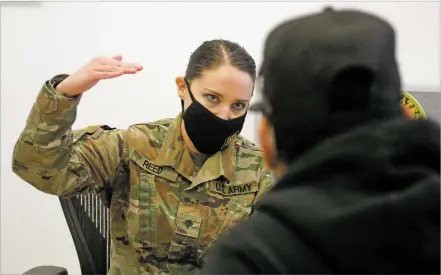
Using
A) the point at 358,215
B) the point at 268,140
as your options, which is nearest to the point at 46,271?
the point at 268,140

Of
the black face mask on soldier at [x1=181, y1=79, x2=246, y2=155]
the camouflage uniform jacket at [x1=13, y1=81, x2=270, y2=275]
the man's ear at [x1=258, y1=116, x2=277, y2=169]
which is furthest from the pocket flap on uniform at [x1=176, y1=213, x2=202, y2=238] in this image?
the man's ear at [x1=258, y1=116, x2=277, y2=169]

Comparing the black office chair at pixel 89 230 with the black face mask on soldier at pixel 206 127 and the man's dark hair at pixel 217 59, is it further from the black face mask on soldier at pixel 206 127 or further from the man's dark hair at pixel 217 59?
the man's dark hair at pixel 217 59

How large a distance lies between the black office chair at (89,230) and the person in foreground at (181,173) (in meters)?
0.15

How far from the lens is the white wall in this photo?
2.01 metres

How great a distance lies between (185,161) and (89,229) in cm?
41

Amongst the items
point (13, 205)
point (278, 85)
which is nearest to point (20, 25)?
point (13, 205)

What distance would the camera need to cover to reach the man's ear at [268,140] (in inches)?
25.6

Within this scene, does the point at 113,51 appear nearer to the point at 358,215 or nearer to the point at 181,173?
the point at 181,173

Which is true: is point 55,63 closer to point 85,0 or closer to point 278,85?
point 85,0

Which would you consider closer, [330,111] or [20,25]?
[330,111]

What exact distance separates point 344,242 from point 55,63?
6.40 feet

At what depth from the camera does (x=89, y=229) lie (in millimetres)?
1590

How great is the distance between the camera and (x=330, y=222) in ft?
1.85

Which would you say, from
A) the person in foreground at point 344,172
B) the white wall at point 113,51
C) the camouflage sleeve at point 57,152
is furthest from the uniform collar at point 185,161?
the person in foreground at point 344,172
